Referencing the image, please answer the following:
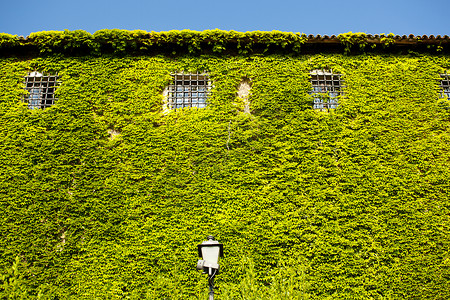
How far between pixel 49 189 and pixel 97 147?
1.39 m

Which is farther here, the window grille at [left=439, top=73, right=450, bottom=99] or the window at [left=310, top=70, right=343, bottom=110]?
the window grille at [left=439, top=73, right=450, bottom=99]

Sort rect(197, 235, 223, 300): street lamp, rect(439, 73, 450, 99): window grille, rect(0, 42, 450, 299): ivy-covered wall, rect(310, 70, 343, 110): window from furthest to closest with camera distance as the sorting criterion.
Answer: rect(439, 73, 450, 99): window grille
rect(310, 70, 343, 110): window
rect(0, 42, 450, 299): ivy-covered wall
rect(197, 235, 223, 300): street lamp

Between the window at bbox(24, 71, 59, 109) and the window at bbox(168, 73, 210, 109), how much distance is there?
301cm

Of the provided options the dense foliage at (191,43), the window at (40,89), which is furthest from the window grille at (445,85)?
the window at (40,89)

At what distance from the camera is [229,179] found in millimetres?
7742

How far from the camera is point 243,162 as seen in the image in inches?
311

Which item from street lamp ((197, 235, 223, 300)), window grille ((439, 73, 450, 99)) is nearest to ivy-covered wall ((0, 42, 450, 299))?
window grille ((439, 73, 450, 99))

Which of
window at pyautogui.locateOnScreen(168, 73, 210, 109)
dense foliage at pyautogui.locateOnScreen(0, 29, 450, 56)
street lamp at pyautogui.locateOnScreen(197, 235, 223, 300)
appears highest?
dense foliage at pyautogui.locateOnScreen(0, 29, 450, 56)

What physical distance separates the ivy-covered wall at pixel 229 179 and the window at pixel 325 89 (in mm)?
205

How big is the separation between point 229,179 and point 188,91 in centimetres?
259

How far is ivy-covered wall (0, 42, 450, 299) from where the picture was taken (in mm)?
7070

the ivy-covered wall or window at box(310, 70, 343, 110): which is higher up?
window at box(310, 70, 343, 110)

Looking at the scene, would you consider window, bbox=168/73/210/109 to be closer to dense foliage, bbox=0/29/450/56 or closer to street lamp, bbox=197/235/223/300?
dense foliage, bbox=0/29/450/56

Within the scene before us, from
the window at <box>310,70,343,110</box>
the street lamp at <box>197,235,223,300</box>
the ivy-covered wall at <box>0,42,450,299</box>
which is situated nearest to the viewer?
the street lamp at <box>197,235,223,300</box>
